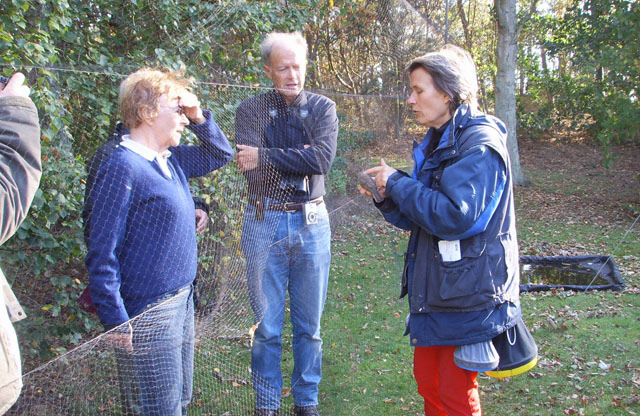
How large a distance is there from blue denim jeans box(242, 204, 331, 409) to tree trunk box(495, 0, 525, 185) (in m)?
7.88

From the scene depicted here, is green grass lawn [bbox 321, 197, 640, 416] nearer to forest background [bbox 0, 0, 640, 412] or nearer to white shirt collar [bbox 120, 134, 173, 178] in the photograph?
forest background [bbox 0, 0, 640, 412]

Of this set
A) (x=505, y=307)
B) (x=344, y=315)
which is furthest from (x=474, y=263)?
(x=344, y=315)

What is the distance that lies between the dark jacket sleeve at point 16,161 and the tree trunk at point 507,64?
9267mm

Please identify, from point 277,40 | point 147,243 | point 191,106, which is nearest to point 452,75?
point 277,40

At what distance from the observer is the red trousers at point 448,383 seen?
2.13 metres

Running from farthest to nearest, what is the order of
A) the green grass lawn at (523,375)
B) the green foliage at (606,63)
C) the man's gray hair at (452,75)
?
the green foliage at (606,63) → the green grass lawn at (523,375) → the man's gray hair at (452,75)

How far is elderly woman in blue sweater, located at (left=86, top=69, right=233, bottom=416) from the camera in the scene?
6.40 ft

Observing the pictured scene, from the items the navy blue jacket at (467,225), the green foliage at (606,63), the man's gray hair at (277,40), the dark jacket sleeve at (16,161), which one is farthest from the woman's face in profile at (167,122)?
the green foliage at (606,63)

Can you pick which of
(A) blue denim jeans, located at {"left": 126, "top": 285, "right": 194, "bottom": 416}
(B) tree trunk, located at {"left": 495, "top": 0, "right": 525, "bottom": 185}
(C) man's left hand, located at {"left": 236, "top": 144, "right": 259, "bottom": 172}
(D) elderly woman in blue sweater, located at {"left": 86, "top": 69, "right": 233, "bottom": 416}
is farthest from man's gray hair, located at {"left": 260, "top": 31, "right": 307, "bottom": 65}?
(B) tree trunk, located at {"left": 495, "top": 0, "right": 525, "bottom": 185}

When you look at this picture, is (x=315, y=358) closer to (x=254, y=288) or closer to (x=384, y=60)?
(x=254, y=288)

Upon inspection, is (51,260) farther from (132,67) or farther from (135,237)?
(132,67)

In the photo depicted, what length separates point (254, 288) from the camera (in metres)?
2.84

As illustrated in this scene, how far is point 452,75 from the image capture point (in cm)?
217

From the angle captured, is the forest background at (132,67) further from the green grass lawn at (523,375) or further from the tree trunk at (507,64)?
the tree trunk at (507,64)
